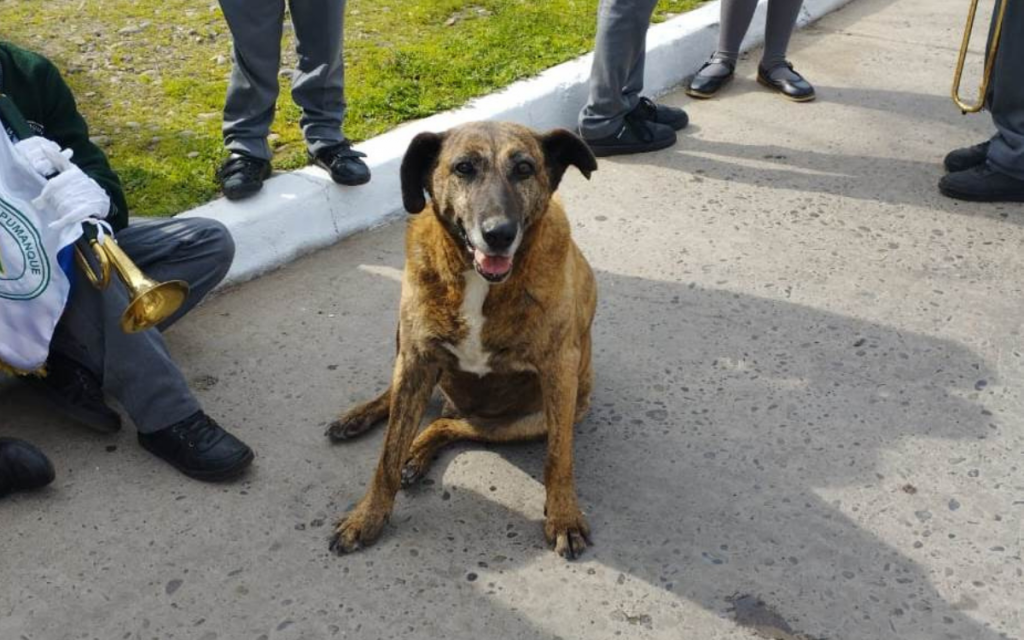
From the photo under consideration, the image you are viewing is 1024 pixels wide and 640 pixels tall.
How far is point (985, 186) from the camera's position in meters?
5.12

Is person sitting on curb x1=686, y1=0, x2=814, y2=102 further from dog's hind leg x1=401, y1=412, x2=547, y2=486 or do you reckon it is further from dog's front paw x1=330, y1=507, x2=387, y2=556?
dog's front paw x1=330, y1=507, x2=387, y2=556

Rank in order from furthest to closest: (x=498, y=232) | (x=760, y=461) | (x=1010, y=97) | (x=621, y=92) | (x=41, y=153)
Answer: (x=621, y=92), (x=1010, y=97), (x=760, y=461), (x=41, y=153), (x=498, y=232)

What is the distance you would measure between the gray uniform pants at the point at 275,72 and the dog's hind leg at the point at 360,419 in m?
1.64

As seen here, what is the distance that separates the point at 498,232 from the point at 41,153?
156 centimetres

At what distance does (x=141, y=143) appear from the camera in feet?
16.7

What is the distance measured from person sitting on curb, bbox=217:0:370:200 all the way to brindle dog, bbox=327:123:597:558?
65.5 inches

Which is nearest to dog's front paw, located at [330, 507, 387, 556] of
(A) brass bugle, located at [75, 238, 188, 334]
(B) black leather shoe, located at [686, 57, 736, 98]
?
(A) brass bugle, located at [75, 238, 188, 334]

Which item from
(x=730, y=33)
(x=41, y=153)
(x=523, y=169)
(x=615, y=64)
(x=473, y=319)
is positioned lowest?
(x=730, y=33)

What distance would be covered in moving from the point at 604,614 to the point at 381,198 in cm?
267

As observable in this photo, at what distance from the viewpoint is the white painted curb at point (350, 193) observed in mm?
4574

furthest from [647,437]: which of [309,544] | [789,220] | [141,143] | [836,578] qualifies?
[141,143]

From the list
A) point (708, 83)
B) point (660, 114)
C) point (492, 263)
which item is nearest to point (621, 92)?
point (660, 114)

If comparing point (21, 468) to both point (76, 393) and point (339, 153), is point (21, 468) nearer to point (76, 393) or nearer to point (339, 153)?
point (76, 393)

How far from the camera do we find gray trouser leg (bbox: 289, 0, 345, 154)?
4762 millimetres
